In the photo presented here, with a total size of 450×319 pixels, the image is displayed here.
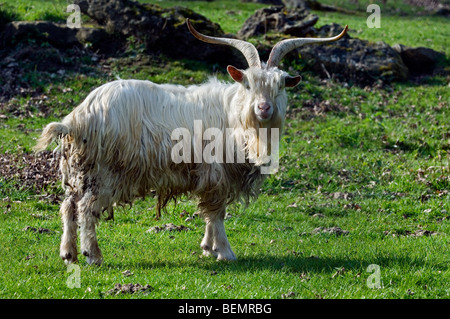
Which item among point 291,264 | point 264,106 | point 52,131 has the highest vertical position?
point 264,106

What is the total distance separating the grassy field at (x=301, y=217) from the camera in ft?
20.8

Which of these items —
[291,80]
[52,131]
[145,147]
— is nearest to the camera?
[52,131]

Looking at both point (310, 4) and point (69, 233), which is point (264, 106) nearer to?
point (69, 233)

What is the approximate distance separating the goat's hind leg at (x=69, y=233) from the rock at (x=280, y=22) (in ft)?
35.9

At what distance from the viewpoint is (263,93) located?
7078mm

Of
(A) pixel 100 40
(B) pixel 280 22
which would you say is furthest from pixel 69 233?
(B) pixel 280 22

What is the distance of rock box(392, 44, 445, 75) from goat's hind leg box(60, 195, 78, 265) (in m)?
12.3

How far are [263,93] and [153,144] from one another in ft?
4.37

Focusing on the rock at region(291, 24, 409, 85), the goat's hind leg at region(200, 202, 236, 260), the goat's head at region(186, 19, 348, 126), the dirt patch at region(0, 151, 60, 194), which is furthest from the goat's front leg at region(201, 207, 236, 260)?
the rock at region(291, 24, 409, 85)

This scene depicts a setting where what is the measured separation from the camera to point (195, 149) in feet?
23.9

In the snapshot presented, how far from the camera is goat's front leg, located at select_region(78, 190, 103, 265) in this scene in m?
6.93

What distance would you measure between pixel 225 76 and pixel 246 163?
8443 mm
